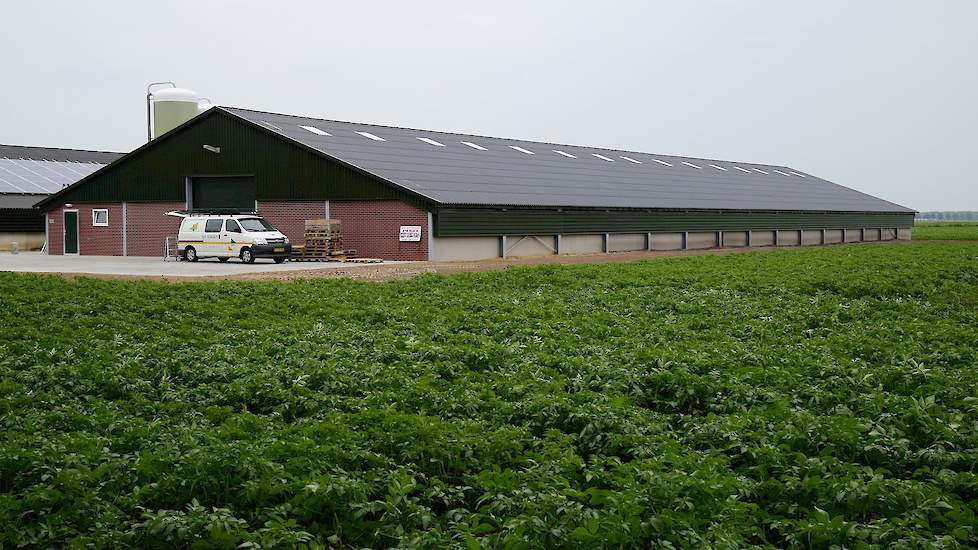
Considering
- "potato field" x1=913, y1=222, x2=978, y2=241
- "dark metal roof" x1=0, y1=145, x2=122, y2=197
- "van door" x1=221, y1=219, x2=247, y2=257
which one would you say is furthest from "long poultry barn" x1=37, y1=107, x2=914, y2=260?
"potato field" x1=913, y1=222, x2=978, y2=241

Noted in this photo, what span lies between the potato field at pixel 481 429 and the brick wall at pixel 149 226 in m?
26.0

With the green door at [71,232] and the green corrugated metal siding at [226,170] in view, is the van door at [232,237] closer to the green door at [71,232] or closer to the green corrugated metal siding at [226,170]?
the green corrugated metal siding at [226,170]

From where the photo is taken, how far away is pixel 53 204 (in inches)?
1766

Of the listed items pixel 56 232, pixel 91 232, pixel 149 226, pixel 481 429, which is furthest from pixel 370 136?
pixel 481 429

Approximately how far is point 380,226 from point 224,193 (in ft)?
28.6

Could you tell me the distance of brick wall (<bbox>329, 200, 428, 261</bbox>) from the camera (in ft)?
114

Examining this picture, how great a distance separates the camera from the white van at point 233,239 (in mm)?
34000

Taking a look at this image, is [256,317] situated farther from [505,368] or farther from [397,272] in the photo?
[397,272]

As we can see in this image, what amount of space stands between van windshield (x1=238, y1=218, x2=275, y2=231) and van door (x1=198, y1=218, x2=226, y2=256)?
78 centimetres

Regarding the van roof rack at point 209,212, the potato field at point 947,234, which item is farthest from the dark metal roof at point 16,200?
the potato field at point 947,234

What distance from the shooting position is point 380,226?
35.7 meters

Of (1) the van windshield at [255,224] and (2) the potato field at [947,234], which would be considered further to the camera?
(2) the potato field at [947,234]

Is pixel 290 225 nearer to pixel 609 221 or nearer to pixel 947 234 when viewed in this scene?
pixel 609 221

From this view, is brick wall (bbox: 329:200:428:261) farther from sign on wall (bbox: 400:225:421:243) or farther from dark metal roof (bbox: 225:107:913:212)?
dark metal roof (bbox: 225:107:913:212)
